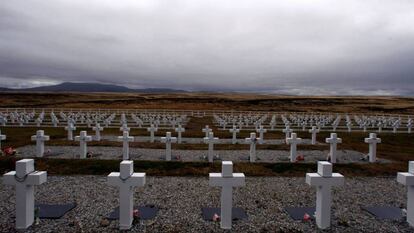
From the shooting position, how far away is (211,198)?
794 cm

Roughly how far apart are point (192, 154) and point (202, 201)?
684 centimetres

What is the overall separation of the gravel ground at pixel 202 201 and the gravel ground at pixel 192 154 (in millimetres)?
3526

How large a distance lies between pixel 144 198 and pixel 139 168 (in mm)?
3422

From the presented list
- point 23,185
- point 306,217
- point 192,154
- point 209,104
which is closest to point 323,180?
point 306,217

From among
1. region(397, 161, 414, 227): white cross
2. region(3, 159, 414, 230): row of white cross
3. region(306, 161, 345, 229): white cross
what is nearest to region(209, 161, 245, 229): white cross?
region(3, 159, 414, 230): row of white cross

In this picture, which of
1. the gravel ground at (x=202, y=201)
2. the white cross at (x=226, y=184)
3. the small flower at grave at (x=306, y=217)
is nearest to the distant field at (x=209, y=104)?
the gravel ground at (x=202, y=201)

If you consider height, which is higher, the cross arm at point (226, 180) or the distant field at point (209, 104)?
the distant field at point (209, 104)

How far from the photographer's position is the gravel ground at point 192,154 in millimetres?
13641

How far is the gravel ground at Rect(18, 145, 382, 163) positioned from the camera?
1364cm

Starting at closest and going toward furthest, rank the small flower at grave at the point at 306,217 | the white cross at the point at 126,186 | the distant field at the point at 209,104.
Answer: the white cross at the point at 126,186 < the small flower at grave at the point at 306,217 < the distant field at the point at 209,104

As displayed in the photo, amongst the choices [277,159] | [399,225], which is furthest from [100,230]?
A: [277,159]

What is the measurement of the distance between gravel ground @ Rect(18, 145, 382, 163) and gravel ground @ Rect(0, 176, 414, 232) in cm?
353

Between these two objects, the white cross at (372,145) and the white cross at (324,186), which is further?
the white cross at (372,145)

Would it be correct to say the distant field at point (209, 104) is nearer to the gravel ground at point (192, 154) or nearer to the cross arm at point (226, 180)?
the gravel ground at point (192, 154)
